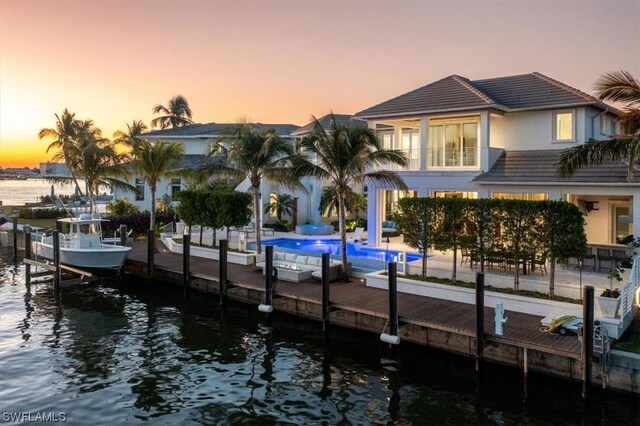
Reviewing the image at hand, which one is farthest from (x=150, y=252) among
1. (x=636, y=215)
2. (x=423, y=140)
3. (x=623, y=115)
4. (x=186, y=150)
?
(x=186, y=150)

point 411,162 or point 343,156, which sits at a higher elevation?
point 411,162

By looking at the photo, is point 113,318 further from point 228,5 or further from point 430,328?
point 228,5

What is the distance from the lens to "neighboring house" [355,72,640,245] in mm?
22594

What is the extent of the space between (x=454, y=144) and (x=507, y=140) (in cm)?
258

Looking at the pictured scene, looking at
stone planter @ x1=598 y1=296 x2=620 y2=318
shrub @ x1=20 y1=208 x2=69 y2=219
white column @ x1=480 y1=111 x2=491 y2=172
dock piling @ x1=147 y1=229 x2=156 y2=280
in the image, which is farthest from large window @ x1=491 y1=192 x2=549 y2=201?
shrub @ x1=20 y1=208 x2=69 y2=219

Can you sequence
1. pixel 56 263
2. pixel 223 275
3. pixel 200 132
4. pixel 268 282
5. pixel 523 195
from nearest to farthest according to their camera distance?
pixel 268 282 < pixel 223 275 < pixel 523 195 < pixel 56 263 < pixel 200 132

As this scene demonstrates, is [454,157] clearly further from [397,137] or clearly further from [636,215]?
[636,215]

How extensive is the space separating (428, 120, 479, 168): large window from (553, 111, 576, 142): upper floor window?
3589 millimetres

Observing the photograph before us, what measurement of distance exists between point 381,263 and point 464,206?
6.02 m

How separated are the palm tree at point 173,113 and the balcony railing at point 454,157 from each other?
57.0m

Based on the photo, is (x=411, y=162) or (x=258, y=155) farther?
(x=411, y=162)

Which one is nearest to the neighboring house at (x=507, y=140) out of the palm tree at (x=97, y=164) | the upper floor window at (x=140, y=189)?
the palm tree at (x=97, y=164)

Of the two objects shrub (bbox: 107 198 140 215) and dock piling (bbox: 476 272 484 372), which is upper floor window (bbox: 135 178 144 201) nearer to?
shrub (bbox: 107 198 140 215)

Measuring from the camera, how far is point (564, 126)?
23.7m
